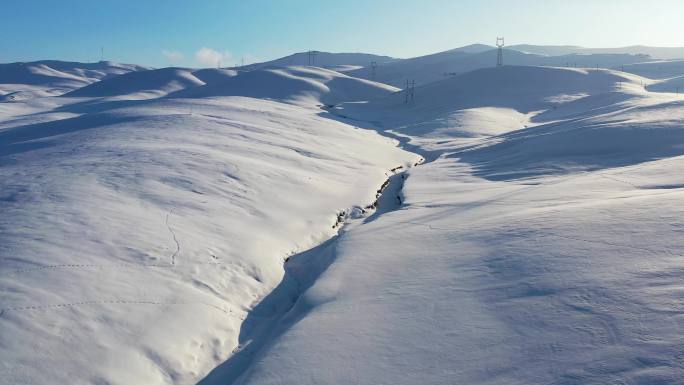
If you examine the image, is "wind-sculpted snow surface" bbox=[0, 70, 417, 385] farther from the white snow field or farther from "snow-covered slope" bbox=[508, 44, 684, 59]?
"snow-covered slope" bbox=[508, 44, 684, 59]

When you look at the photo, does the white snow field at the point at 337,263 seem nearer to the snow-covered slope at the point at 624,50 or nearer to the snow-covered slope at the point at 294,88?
the snow-covered slope at the point at 294,88

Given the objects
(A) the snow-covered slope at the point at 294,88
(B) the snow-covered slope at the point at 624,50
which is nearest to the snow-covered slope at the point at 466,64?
(B) the snow-covered slope at the point at 624,50

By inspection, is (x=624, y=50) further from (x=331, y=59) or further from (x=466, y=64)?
(x=331, y=59)

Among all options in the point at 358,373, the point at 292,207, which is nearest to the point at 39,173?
the point at 292,207

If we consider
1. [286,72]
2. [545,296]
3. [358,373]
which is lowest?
[358,373]

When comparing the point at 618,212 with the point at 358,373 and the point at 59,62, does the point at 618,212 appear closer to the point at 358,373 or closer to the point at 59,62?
the point at 358,373

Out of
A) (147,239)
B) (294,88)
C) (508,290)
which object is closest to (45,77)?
(294,88)

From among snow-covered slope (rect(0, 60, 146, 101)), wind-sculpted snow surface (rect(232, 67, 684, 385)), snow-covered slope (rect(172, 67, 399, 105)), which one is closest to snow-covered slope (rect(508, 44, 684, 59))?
snow-covered slope (rect(172, 67, 399, 105))
